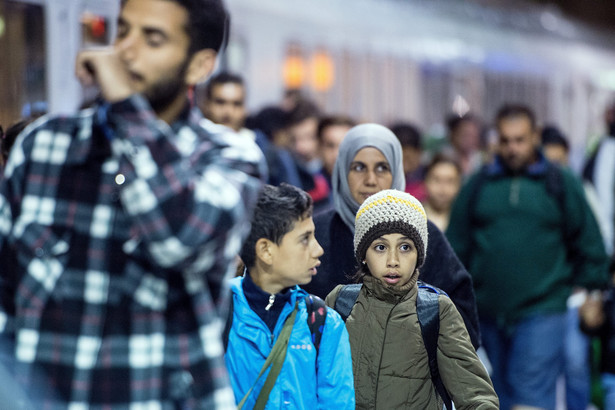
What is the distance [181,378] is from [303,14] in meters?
8.36

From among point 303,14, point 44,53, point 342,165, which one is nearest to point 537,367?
point 342,165

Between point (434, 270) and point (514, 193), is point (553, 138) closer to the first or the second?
point (514, 193)

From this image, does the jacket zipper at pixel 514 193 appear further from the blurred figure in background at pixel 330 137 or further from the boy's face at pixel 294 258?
the boy's face at pixel 294 258

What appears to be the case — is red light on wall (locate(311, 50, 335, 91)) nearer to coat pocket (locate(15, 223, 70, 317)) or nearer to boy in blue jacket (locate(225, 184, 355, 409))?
boy in blue jacket (locate(225, 184, 355, 409))

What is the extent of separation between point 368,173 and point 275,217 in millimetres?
1138

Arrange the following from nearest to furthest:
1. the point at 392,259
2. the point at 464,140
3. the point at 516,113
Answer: the point at 392,259, the point at 516,113, the point at 464,140

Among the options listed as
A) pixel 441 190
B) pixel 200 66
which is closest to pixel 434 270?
pixel 200 66

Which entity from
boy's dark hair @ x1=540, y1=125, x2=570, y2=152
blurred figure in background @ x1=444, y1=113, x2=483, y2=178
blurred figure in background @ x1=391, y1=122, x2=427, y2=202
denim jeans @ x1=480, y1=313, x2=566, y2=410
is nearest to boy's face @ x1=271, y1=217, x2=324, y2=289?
denim jeans @ x1=480, y1=313, x2=566, y2=410

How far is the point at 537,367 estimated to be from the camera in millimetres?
5609

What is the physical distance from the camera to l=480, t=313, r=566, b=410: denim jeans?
5.63 meters

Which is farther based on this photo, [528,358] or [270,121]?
[270,121]

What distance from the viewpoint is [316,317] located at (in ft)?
9.14

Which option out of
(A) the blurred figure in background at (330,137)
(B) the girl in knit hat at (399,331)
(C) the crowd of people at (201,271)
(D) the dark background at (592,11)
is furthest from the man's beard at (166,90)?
(D) the dark background at (592,11)

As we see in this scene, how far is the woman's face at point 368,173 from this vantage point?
3.89 meters
